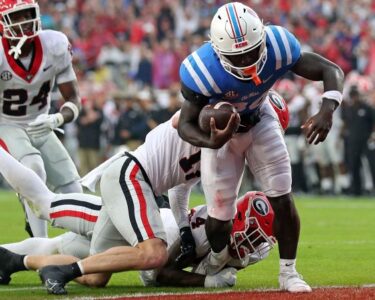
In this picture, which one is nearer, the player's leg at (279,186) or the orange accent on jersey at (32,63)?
the player's leg at (279,186)

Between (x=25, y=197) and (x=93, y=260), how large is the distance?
3.40 feet

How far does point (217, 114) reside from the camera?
532 cm

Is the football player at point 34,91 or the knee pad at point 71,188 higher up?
the football player at point 34,91

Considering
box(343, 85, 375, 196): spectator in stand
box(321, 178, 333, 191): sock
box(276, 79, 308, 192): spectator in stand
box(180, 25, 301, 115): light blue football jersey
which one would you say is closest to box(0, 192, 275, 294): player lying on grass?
box(180, 25, 301, 115): light blue football jersey

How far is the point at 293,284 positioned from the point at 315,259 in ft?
6.32

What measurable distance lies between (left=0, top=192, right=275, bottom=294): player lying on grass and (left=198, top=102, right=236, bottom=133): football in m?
0.78

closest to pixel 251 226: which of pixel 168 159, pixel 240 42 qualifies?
pixel 168 159

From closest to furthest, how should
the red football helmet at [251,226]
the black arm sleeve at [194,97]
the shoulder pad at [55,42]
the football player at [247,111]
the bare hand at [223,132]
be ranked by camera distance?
1. the bare hand at [223,132]
2. the football player at [247,111]
3. the black arm sleeve at [194,97]
4. the red football helmet at [251,226]
5. the shoulder pad at [55,42]

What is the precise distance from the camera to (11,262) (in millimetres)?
6070

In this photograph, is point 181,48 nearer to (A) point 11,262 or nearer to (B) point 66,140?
(B) point 66,140

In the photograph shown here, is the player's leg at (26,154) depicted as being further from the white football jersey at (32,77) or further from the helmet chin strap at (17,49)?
the helmet chin strap at (17,49)

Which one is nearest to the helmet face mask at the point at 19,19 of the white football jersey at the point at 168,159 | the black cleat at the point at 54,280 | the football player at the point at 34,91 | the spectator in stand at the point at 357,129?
the football player at the point at 34,91

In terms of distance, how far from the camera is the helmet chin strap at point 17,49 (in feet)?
23.4

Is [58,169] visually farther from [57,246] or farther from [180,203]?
[180,203]
